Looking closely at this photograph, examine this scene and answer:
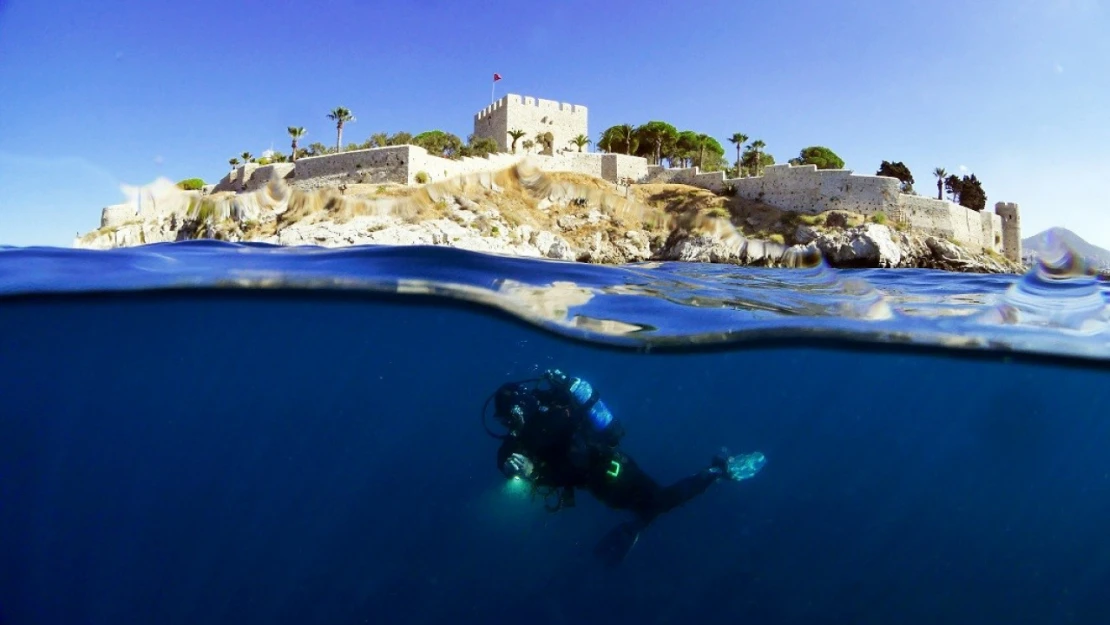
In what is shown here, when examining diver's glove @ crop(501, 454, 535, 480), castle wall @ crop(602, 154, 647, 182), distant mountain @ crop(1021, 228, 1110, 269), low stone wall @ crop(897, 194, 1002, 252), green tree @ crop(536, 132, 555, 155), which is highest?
green tree @ crop(536, 132, 555, 155)

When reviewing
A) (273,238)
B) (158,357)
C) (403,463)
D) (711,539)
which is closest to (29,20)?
(273,238)

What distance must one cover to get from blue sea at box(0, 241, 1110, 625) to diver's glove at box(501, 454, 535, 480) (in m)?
1.87

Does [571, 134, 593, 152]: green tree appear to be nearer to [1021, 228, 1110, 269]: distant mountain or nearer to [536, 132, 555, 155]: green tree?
[536, 132, 555, 155]: green tree

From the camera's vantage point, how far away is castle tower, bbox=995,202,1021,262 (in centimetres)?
5132

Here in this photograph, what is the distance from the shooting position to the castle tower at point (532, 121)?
206ft

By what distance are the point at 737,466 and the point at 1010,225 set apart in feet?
179

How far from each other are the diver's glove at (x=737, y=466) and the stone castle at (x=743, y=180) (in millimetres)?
24079

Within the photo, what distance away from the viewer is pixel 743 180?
48.4 metres

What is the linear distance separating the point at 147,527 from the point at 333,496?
298 centimetres

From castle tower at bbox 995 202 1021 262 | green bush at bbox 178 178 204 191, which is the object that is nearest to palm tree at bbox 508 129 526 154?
castle tower at bbox 995 202 1021 262

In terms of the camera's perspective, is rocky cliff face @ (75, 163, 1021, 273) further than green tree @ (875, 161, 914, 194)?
No

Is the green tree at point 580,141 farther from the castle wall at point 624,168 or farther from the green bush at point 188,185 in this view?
the green bush at point 188,185

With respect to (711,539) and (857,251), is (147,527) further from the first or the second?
(857,251)

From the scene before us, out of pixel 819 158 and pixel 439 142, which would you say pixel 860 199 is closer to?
pixel 819 158
